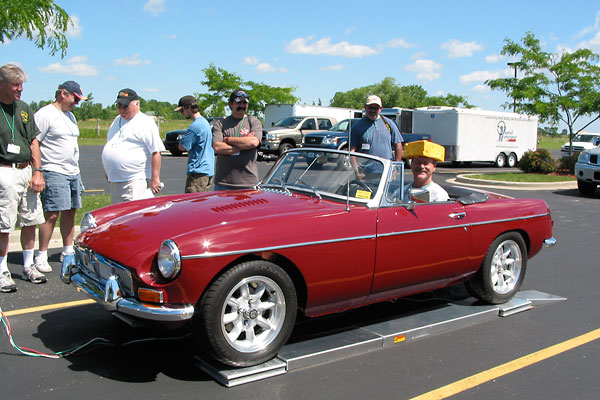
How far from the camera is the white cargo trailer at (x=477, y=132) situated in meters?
22.8

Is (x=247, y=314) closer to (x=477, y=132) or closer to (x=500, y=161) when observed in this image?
(x=477, y=132)

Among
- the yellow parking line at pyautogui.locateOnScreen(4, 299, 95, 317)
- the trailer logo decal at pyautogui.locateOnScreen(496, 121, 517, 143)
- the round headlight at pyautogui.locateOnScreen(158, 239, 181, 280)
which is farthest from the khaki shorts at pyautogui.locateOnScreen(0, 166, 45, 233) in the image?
the trailer logo decal at pyautogui.locateOnScreen(496, 121, 517, 143)

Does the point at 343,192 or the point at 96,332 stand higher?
the point at 343,192

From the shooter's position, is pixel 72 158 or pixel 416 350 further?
pixel 72 158

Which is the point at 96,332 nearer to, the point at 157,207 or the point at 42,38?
the point at 157,207

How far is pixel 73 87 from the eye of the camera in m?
5.63

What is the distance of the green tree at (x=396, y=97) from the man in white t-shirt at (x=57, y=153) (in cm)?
6036

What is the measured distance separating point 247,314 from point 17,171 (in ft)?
9.69

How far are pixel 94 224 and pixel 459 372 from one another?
2.94 m

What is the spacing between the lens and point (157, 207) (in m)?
4.30

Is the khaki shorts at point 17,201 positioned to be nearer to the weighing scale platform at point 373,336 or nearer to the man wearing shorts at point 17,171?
the man wearing shorts at point 17,171

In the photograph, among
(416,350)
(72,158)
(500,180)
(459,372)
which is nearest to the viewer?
(459,372)

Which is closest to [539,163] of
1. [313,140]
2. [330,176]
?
[313,140]

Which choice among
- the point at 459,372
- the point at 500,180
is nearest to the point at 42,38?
the point at 459,372
